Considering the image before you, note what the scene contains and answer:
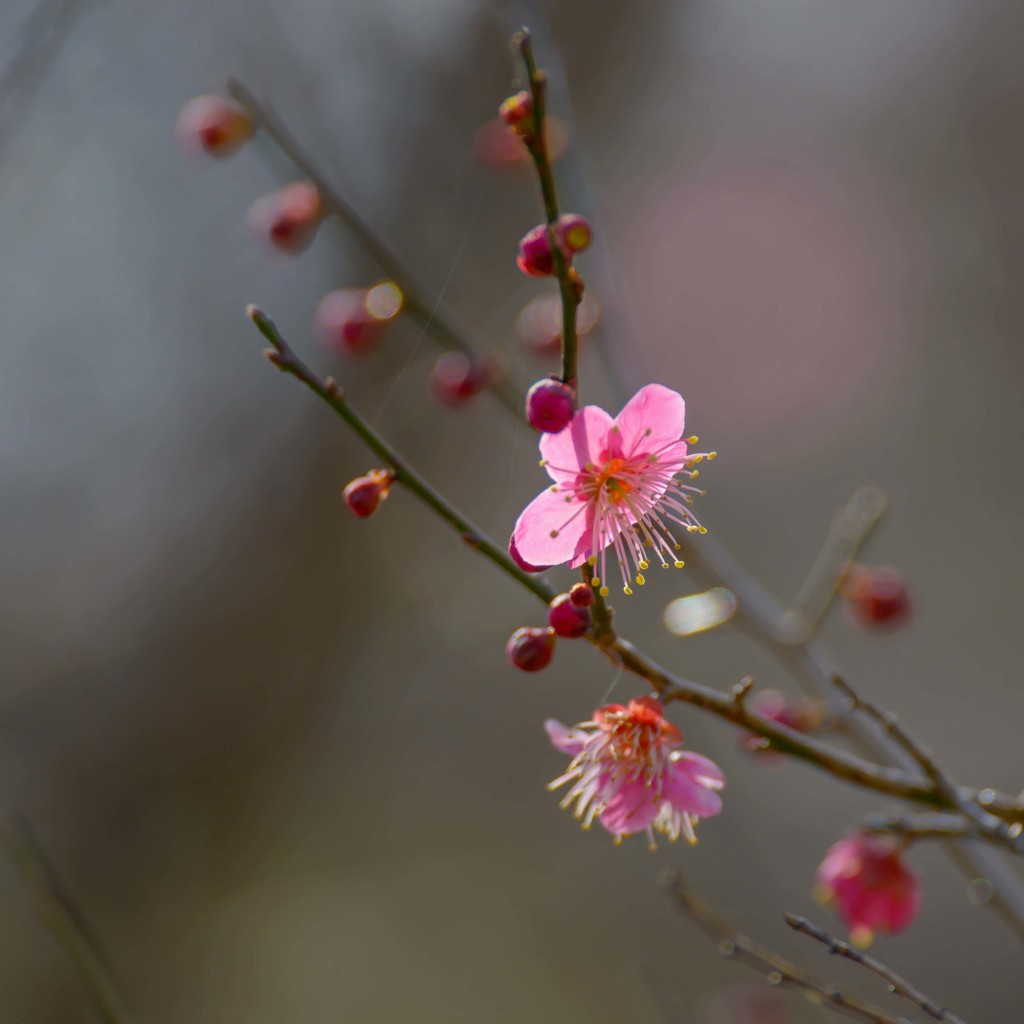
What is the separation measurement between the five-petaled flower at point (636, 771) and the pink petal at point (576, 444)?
281 millimetres

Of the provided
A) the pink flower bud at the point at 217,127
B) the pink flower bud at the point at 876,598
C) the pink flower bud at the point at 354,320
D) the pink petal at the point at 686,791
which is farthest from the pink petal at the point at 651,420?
the pink flower bud at the point at 217,127

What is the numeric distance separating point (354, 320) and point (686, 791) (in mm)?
1025

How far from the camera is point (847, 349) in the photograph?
15.5 feet

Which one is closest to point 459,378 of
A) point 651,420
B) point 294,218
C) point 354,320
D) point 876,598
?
point 354,320

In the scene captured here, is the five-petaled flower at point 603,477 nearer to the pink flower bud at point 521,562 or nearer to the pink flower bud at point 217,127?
the pink flower bud at point 521,562

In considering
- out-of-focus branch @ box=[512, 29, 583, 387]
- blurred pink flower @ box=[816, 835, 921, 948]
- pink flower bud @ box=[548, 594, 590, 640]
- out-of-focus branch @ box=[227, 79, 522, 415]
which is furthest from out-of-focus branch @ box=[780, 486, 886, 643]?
out-of-focus branch @ box=[512, 29, 583, 387]

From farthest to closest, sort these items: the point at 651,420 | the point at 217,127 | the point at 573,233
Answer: the point at 217,127
the point at 651,420
the point at 573,233

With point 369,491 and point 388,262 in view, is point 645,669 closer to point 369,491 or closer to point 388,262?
point 369,491

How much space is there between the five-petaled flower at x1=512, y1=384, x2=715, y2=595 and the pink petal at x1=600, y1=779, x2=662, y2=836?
242 millimetres

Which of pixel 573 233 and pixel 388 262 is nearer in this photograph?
pixel 573 233

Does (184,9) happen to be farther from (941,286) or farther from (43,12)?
(941,286)

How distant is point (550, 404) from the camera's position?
82 cm

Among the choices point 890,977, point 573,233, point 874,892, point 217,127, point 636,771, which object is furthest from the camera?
point 217,127

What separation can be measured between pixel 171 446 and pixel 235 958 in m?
2.54
